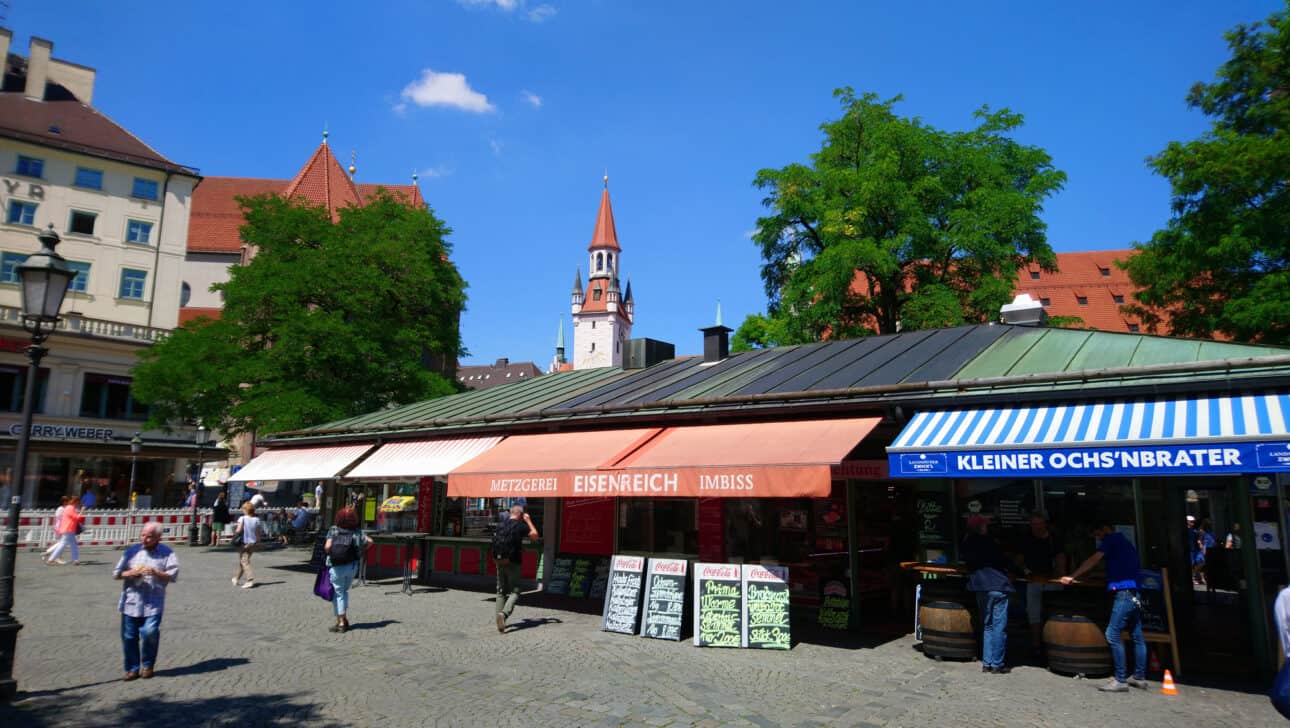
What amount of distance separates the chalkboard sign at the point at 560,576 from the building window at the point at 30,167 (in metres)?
42.0

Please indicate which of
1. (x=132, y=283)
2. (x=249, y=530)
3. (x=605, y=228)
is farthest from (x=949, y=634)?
(x=605, y=228)

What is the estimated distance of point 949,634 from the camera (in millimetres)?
8930

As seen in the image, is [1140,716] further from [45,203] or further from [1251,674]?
[45,203]

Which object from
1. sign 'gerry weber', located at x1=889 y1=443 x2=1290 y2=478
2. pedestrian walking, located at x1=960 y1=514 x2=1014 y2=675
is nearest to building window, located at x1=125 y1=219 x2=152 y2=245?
sign 'gerry weber', located at x1=889 y1=443 x2=1290 y2=478

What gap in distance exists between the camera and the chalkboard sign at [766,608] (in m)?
9.70

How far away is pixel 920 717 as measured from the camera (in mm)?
6746

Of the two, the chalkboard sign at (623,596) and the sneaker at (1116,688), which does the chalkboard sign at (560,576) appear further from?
the sneaker at (1116,688)

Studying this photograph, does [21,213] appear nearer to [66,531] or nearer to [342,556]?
[66,531]

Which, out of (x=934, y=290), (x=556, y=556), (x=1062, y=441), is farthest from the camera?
(x=934, y=290)

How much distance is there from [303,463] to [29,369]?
10444mm

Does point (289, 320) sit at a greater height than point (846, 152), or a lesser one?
lesser

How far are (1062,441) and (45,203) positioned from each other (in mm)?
48806

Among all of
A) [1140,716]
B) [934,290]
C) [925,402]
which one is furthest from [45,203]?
[1140,716]

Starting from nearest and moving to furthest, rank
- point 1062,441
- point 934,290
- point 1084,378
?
point 1062,441 < point 1084,378 < point 934,290
